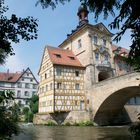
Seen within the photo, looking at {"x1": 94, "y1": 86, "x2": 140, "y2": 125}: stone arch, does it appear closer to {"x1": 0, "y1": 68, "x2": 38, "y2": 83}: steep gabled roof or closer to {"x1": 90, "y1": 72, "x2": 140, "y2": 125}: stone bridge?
{"x1": 90, "y1": 72, "x2": 140, "y2": 125}: stone bridge

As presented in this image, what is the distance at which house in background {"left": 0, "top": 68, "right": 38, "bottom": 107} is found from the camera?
50344 millimetres

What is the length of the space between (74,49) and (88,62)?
4.49m

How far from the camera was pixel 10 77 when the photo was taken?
51.1 meters

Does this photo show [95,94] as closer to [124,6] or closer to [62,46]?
[62,46]

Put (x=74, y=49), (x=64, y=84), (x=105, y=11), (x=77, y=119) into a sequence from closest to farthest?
(x=105, y=11) < (x=77, y=119) < (x=64, y=84) < (x=74, y=49)

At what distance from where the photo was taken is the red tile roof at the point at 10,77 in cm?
5056

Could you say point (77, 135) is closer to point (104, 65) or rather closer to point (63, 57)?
point (104, 65)

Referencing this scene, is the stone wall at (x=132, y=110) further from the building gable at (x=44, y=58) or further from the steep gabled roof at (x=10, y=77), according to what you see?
→ the steep gabled roof at (x=10, y=77)

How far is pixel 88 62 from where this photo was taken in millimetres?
30344

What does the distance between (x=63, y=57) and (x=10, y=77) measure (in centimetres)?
2266

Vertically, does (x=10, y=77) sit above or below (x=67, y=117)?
above

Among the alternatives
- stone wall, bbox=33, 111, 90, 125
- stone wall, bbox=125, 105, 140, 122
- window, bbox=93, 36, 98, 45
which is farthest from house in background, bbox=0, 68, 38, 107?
stone wall, bbox=125, 105, 140, 122

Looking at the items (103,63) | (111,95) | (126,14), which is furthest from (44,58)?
(126,14)

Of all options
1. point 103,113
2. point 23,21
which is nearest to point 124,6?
point 23,21
